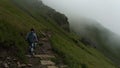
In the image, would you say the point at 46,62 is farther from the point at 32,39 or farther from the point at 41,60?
the point at 32,39

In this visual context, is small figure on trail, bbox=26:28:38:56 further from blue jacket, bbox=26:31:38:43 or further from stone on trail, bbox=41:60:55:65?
stone on trail, bbox=41:60:55:65

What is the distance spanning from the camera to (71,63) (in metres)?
54.8

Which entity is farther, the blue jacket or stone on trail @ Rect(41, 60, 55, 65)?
stone on trail @ Rect(41, 60, 55, 65)

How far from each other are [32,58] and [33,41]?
2519mm

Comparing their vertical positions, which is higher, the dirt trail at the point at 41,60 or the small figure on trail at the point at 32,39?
the small figure on trail at the point at 32,39

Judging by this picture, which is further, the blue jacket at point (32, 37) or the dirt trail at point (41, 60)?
the blue jacket at point (32, 37)

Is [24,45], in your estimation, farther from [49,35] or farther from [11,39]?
[49,35]

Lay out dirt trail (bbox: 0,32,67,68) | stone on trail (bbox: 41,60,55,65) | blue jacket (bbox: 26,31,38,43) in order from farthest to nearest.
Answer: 1. stone on trail (bbox: 41,60,55,65)
2. blue jacket (bbox: 26,31,38,43)
3. dirt trail (bbox: 0,32,67,68)

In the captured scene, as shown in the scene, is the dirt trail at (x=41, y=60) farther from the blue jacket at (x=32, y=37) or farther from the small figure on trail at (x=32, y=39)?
the blue jacket at (x=32, y=37)

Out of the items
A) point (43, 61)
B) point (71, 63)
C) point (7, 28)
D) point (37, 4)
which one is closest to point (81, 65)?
point (71, 63)

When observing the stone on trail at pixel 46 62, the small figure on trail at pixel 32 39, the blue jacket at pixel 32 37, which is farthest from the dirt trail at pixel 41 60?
the blue jacket at pixel 32 37

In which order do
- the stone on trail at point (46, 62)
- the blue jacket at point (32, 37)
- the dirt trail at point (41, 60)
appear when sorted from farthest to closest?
the stone on trail at point (46, 62) < the blue jacket at point (32, 37) < the dirt trail at point (41, 60)

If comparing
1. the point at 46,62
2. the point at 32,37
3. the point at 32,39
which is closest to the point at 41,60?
the point at 46,62

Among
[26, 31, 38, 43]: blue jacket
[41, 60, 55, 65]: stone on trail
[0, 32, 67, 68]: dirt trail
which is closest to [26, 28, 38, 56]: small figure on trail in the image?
[26, 31, 38, 43]: blue jacket
